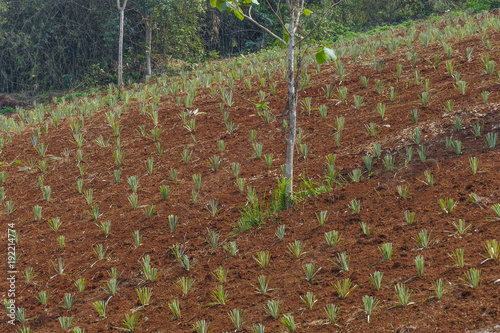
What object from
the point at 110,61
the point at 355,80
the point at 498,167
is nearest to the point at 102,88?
the point at 110,61

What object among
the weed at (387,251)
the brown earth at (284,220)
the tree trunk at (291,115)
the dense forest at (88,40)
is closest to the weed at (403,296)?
the brown earth at (284,220)

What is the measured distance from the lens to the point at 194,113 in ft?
24.3

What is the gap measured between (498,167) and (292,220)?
176cm

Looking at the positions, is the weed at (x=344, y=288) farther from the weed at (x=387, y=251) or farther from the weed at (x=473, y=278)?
the weed at (x=473, y=278)

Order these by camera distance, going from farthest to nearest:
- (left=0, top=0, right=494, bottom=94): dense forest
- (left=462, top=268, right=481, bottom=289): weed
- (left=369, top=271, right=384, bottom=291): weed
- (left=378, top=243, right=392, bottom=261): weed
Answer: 1. (left=0, top=0, right=494, bottom=94): dense forest
2. (left=378, top=243, right=392, bottom=261): weed
3. (left=369, top=271, right=384, bottom=291): weed
4. (left=462, top=268, right=481, bottom=289): weed

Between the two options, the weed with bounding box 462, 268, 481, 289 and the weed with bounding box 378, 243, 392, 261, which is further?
the weed with bounding box 378, 243, 392, 261

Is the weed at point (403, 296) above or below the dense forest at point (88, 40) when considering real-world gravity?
below

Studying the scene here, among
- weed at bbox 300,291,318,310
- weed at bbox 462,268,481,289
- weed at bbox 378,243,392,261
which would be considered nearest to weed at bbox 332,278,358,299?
weed at bbox 300,291,318,310

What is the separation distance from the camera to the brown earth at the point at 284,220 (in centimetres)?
320

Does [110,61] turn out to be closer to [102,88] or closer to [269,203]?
[102,88]

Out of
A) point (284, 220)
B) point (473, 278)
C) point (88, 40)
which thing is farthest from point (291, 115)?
point (88, 40)

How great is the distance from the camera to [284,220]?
4410mm

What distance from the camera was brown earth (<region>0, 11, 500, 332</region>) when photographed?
126 inches

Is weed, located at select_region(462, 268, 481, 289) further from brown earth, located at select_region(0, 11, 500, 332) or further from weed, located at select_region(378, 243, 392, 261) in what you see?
weed, located at select_region(378, 243, 392, 261)
